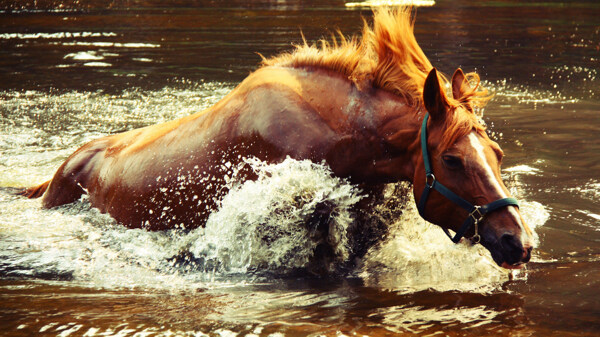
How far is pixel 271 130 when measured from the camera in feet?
14.8

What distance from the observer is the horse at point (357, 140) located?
388 centimetres

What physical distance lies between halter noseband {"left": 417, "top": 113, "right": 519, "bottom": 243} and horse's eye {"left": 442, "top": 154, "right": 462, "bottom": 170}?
116mm

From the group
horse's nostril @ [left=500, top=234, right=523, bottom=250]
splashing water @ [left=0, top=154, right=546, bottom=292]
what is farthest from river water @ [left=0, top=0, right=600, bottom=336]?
horse's nostril @ [left=500, top=234, right=523, bottom=250]

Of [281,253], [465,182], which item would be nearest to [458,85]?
[465,182]

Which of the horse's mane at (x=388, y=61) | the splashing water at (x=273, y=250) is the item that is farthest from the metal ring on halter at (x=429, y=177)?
the splashing water at (x=273, y=250)

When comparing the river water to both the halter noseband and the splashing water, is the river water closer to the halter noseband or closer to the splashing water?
the splashing water

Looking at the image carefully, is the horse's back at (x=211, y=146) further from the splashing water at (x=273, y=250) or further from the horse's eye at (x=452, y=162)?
the horse's eye at (x=452, y=162)

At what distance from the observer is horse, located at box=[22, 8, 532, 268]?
3.88m

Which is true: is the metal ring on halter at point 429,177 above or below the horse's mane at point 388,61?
below

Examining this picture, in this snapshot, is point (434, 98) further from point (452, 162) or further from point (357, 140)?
point (357, 140)

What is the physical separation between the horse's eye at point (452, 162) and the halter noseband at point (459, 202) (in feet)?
0.38

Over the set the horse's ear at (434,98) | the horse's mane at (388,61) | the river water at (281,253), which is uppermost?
the horse's mane at (388,61)

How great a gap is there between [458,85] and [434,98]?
40 cm

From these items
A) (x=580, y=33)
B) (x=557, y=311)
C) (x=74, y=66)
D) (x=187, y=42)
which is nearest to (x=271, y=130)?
(x=557, y=311)
